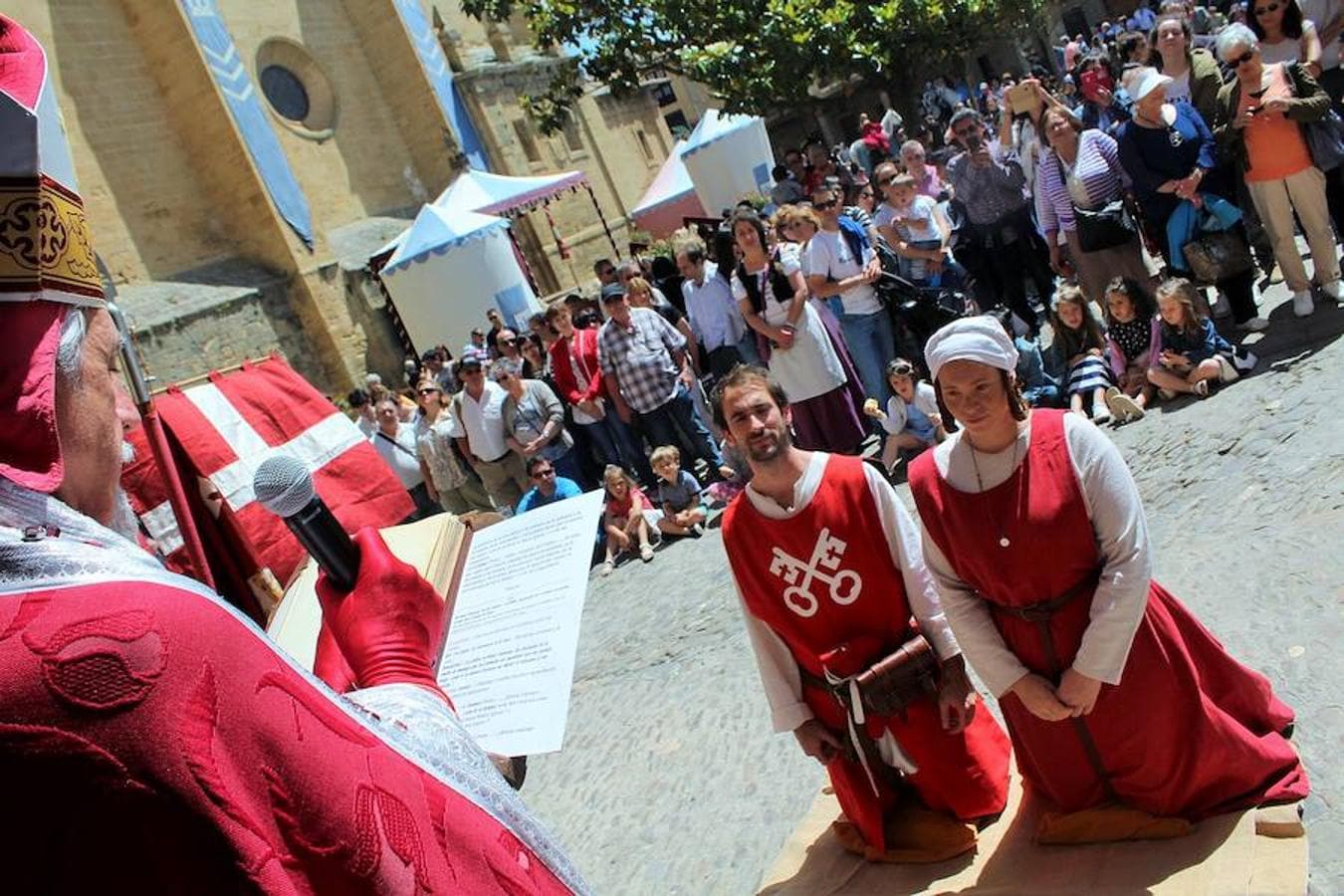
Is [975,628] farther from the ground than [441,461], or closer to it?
closer to it

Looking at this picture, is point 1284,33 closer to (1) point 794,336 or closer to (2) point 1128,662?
(1) point 794,336

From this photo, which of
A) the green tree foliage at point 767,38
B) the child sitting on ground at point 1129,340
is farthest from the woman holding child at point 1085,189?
the green tree foliage at point 767,38

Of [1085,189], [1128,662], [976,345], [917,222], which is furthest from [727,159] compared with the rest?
[1128,662]

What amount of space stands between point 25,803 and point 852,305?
21.9 ft

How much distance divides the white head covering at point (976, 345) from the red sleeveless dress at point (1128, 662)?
7.9 inches

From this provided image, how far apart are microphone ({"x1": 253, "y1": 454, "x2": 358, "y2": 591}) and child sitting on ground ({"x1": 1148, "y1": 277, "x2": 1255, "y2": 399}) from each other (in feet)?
17.8

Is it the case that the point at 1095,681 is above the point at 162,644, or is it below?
below

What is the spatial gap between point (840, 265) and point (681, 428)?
206cm

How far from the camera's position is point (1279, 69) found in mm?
5984

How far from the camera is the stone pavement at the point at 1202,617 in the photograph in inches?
139

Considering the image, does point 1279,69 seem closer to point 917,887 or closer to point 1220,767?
point 1220,767

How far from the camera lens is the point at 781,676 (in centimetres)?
328

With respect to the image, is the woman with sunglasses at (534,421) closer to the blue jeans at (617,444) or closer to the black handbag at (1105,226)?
the blue jeans at (617,444)

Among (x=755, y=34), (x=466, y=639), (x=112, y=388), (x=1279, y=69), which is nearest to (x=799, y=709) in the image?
(x=466, y=639)
